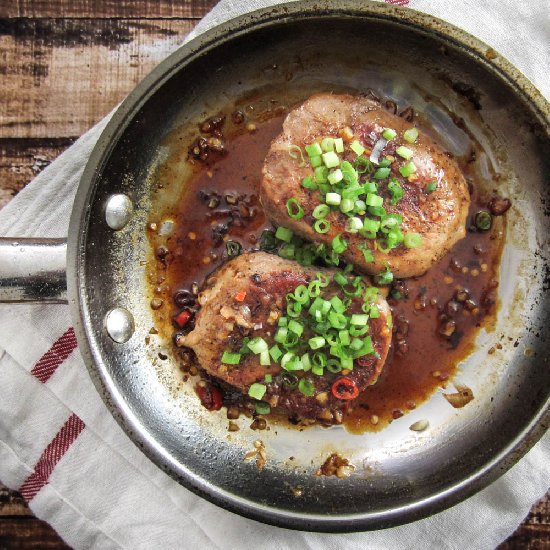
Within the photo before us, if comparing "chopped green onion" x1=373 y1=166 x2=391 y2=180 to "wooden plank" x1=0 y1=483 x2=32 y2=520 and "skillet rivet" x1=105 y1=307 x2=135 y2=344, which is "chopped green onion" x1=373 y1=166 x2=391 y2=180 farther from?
"wooden plank" x1=0 y1=483 x2=32 y2=520

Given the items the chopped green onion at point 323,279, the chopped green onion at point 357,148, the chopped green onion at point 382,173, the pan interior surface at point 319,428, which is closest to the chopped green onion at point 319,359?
the chopped green onion at point 323,279

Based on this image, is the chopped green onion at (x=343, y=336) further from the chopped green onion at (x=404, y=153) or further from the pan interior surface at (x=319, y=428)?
the chopped green onion at (x=404, y=153)

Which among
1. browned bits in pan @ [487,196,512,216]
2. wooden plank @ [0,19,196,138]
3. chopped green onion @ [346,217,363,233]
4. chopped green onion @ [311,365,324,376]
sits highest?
wooden plank @ [0,19,196,138]

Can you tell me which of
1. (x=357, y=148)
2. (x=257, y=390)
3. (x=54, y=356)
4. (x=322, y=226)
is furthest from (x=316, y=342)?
(x=54, y=356)

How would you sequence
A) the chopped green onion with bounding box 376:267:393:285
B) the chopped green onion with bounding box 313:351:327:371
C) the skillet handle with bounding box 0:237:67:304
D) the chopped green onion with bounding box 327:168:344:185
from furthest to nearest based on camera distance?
the chopped green onion with bounding box 376:267:393:285, the chopped green onion with bounding box 313:351:327:371, the chopped green onion with bounding box 327:168:344:185, the skillet handle with bounding box 0:237:67:304

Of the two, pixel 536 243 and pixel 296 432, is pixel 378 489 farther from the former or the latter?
pixel 536 243

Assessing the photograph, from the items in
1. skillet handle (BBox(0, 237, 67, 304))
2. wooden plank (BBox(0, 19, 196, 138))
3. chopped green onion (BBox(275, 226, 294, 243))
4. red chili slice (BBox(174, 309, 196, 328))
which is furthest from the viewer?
wooden plank (BBox(0, 19, 196, 138))

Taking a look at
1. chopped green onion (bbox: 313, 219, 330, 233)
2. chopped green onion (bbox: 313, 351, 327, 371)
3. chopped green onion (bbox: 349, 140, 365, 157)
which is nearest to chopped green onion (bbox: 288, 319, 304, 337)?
chopped green onion (bbox: 313, 351, 327, 371)

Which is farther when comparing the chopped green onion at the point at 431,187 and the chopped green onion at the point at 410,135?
the chopped green onion at the point at 410,135

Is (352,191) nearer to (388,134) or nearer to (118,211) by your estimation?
(388,134)
